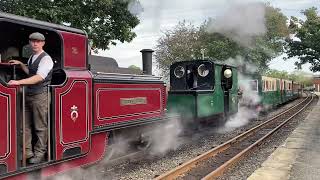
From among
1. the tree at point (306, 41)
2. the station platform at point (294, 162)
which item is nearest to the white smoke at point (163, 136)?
the station platform at point (294, 162)

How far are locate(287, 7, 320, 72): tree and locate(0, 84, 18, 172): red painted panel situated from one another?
1599 inches

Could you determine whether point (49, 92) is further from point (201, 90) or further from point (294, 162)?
point (201, 90)

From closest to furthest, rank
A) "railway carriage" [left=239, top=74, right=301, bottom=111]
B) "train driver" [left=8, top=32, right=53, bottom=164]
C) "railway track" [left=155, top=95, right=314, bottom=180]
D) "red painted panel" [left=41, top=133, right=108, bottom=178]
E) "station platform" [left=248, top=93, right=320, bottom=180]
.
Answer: "train driver" [left=8, top=32, right=53, bottom=164] < "red painted panel" [left=41, top=133, right=108, bottom=178] < "station platform" [left=248, top=93, right=320, bottom=180] < "railway track" [left=155, top=95, right=314, bottom=180] < "railway carriage" [left=239, top=74, right=301, bottom=111]

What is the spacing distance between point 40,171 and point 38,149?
0.27 meters

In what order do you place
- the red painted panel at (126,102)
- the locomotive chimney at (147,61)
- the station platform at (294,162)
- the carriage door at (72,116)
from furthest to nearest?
the locomotive chimney at (147,61) < the station platform at (294,162) < the red painted panel at (126,102) < the carriage door at (72,116)

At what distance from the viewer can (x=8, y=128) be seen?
14.4ft

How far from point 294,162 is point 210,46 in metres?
28.3

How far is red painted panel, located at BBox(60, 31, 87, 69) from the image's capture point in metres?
5.48

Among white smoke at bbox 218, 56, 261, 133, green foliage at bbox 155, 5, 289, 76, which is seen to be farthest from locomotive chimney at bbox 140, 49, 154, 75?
green foliage at bbox 155, 5, 289, 76

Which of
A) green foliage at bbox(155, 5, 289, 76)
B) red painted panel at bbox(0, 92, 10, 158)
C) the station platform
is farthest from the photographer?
green foliage at bbox(155, 5, 289, 76)

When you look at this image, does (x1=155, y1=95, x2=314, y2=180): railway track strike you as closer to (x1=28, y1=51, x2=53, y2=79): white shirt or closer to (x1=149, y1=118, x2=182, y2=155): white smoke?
(x1=149, y1=118, x2=182, y2=155): white smoke

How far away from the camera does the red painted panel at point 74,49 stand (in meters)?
5.48

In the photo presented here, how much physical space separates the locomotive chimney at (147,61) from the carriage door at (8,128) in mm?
4578

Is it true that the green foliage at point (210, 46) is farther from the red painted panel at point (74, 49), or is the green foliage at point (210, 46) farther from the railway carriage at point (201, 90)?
the red painted panel at point (74, 49)
